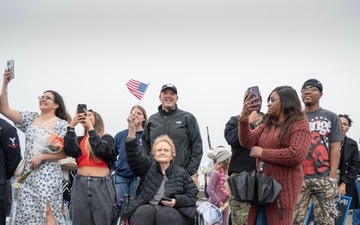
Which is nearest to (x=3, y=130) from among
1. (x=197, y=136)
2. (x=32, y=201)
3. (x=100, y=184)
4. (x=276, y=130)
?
(x=32, y=201)

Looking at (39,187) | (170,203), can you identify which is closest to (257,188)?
(170,203)

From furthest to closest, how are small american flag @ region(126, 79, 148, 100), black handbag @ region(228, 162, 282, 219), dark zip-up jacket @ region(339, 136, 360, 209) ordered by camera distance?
dark zip-up jacket @ region(339, 136, 360, 209) < small american flag @ region(126, 79, 148, 100) < black handbag @ region(228, 162, 282, 219)

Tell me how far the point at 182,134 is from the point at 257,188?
1726 millimetres

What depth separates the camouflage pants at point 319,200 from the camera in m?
4.73

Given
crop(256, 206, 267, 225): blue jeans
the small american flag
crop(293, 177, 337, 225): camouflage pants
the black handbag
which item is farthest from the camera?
the small american flag

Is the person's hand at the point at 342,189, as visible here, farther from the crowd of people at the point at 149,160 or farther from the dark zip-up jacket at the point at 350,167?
the crowd of people at the point at 149,160

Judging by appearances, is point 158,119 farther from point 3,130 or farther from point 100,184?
point 3,130

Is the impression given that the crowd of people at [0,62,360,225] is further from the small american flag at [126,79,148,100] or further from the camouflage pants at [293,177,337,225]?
the small american flag at [126,79,148,100]

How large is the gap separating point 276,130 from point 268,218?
713 millimetres

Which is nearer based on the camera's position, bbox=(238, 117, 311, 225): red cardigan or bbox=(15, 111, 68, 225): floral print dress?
bbox=(238, 117, 311, 225): red cardigan

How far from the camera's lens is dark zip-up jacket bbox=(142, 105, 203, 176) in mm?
5219

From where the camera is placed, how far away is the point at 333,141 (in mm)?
4871

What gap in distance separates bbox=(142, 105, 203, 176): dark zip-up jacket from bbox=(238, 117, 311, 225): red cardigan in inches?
56.2

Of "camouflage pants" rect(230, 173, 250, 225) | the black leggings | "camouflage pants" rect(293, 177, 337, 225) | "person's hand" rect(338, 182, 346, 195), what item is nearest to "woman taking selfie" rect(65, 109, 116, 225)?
the black leggings
